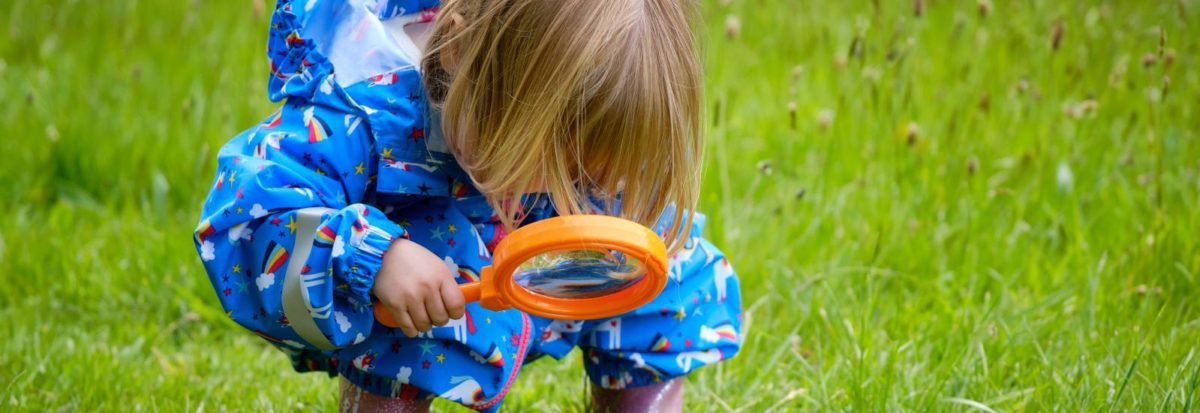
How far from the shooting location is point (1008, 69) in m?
3.40

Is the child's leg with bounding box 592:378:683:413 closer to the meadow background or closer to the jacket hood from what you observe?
the meadow background

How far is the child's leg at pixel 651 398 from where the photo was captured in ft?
6.29

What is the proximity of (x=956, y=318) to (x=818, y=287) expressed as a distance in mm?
305

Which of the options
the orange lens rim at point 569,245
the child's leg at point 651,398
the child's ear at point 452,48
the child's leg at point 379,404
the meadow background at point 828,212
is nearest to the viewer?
the orange lens rim at point 569,245

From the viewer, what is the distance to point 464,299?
1489 millimetres

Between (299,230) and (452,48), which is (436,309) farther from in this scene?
(452,48)

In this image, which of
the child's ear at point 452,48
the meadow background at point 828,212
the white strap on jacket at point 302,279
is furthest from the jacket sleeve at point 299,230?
the meadow background at point 828,212

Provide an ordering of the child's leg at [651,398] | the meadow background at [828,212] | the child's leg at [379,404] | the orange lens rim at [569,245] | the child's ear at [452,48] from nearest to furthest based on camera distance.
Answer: the orange lens rim at [569,245] < the child's ear at [452,48] < the child's leg at [379,404] < the child's leg at [651,398] < the meadow background at [828,212]

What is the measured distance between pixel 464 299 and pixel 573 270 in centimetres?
16

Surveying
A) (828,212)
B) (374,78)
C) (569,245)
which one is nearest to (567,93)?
(569,245)

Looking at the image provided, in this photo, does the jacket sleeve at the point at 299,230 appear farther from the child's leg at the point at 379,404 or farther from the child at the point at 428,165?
the child's leg at the point at 379,404

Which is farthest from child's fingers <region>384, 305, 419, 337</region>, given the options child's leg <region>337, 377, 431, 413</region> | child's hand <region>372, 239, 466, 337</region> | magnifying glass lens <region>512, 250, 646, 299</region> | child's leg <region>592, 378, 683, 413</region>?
child's leg <region>592, 378, 683, 413</region>

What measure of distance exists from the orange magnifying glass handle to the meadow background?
53 cm

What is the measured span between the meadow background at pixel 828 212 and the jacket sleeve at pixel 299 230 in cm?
52
